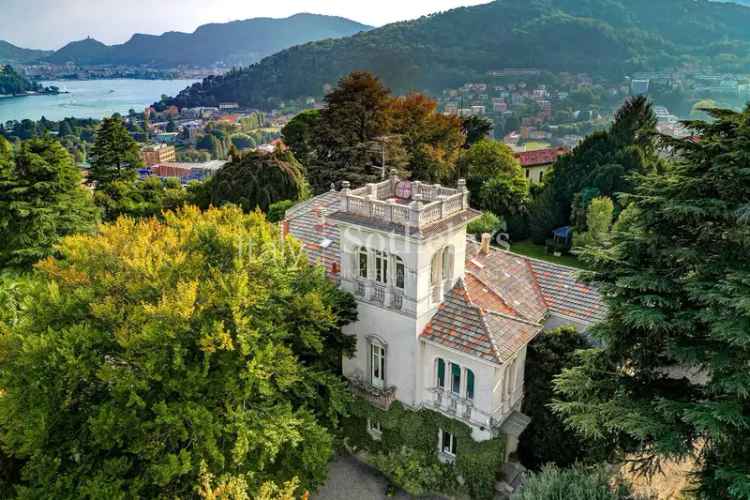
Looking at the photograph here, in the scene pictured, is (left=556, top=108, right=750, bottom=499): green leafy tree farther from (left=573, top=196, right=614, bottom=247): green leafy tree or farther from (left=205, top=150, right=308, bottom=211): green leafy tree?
(left=205, top=150, right=308, bottom=211): green leafy tree

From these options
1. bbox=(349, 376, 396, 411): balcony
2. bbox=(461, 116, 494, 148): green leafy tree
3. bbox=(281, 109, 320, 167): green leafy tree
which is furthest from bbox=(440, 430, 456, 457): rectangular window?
bbox=(461, 116, 494, 148): green leafy tree

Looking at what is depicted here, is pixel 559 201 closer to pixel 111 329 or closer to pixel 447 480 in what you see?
pixel 447 480

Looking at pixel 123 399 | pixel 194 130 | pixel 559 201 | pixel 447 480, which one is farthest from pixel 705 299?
pixel 194 130

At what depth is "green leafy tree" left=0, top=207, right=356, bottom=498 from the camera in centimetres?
1544

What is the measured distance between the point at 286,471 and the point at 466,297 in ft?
31.6

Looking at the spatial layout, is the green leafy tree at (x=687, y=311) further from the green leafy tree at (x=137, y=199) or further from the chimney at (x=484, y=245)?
the green leafy tree at (x=137, y=199)

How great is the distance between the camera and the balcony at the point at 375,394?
69.6 feet

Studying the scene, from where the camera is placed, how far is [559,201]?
159ft

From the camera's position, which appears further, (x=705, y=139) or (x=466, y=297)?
(x=466, y=297)

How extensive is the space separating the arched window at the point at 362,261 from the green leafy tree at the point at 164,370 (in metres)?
2.30

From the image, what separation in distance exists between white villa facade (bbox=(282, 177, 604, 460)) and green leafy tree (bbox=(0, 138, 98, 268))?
84.0ft

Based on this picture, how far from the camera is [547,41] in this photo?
444 feet

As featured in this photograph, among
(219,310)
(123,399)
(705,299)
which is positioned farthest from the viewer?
(219,310)

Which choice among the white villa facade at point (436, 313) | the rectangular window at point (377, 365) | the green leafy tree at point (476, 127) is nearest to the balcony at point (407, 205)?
the white villa facade at point (436, 313)
